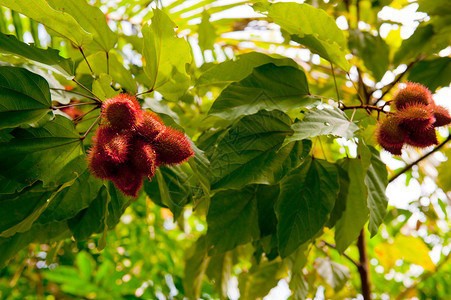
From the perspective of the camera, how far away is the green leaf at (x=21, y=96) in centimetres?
81

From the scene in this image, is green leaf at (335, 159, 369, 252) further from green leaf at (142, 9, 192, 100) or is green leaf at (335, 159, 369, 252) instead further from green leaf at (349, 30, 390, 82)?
green leaf at (349, 30, 390, 82)

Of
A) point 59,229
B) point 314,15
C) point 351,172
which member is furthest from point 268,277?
point 314,15

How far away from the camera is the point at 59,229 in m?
1.15

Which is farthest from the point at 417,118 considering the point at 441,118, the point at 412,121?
the point at 441,118

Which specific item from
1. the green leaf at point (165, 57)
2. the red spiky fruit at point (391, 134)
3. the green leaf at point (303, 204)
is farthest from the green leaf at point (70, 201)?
the red spiky fruit at point (391, 134)

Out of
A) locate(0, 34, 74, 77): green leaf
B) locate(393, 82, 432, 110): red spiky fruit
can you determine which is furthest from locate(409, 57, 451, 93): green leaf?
locate(0, 34, 74, 77): green leaf

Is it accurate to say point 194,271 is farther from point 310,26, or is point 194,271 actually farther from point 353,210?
point 310,26

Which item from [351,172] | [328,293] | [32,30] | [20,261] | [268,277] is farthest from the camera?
[328,293]

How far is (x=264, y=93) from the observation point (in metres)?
0.94

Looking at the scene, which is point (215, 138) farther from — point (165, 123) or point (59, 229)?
point (59, 229)

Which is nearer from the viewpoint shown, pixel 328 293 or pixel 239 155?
pixel 239 155

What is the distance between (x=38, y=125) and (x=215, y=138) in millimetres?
416

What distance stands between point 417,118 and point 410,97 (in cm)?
10

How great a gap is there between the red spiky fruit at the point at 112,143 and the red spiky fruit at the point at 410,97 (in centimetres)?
66
